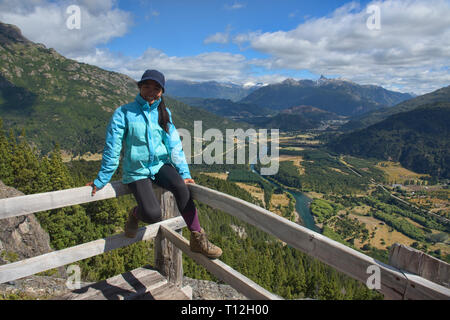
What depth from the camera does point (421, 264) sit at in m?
1.95

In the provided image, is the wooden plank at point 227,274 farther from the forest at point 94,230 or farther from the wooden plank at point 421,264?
the forest at point 94,230

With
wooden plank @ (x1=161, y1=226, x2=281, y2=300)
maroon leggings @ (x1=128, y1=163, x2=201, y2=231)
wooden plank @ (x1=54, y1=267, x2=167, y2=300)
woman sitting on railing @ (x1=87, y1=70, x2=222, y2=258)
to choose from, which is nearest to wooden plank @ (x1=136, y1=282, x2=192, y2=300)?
wooden plank @ (x1=54, y1=267, x2=167, y2=300)

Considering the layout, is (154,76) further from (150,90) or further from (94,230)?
(94,230)

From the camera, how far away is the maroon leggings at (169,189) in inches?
148

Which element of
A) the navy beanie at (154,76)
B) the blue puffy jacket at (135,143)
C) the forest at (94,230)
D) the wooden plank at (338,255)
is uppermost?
the navy beanie at (154,76)

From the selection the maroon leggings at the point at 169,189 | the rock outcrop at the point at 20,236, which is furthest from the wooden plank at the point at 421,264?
the rock outcrop at the point at 20,236

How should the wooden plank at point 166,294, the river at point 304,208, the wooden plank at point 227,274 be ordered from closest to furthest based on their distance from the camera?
1. the wooden plank at point 227,274
2. the wooden plank at point 166,294
3. the river at point 304,208

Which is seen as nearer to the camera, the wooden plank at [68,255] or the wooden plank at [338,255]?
the wooden plank at [338,255]

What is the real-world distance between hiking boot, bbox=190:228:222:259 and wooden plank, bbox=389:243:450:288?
2.15 m

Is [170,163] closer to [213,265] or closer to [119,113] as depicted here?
[119,113]

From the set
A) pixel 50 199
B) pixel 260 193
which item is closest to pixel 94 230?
pixel 50 199

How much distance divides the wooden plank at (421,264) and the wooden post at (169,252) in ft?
10.3

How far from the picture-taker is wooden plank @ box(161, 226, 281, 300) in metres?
2.88

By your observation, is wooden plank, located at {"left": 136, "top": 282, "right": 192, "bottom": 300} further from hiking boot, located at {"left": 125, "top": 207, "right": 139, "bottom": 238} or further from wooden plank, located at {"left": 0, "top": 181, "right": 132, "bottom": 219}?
wooden plank, located at {"left": 0, "top": 181, "right": 132, "bottom": 219}
